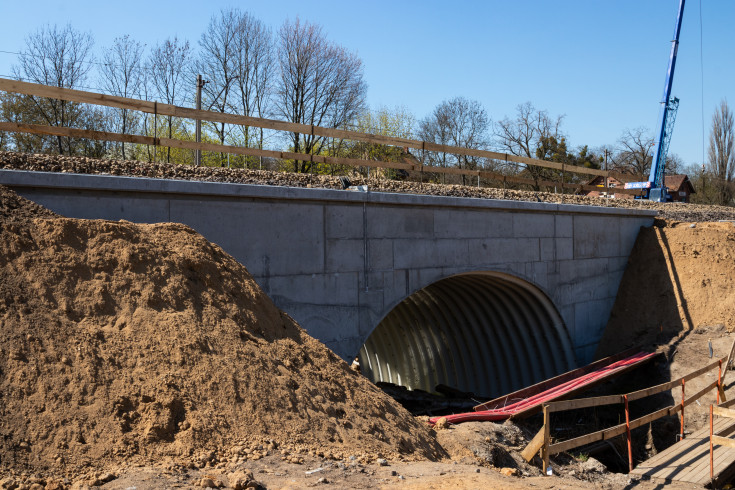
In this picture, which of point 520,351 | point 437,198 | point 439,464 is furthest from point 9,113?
point 439,464

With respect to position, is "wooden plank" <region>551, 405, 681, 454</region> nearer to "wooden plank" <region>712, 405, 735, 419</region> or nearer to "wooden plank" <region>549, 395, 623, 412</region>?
"wooden plank" <region>549, 395, 623, 412</region>

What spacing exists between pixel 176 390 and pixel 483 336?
10.7m

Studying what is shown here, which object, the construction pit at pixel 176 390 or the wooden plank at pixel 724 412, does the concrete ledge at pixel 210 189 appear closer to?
the construction pit at pixel 176 390

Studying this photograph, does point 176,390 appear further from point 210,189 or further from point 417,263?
point 417,263

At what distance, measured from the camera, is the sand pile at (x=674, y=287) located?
15.0 meters

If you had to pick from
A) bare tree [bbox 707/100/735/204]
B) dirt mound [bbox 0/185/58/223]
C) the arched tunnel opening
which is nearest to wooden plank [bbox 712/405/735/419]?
the arched tunnel opening

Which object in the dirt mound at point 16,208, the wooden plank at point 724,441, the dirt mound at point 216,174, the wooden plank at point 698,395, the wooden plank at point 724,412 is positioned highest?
the dirt mound at point 216,174

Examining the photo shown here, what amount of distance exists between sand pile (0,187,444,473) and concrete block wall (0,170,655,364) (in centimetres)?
67

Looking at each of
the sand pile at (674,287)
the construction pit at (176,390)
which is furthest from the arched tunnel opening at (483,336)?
the construction pit at (176,390)

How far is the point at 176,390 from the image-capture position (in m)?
5.45

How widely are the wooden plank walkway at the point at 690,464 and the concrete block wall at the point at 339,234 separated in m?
4.59

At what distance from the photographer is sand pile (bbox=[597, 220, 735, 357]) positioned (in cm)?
1501

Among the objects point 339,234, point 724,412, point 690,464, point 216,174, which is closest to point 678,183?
point 724,412

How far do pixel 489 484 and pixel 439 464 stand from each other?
2.66 ft
